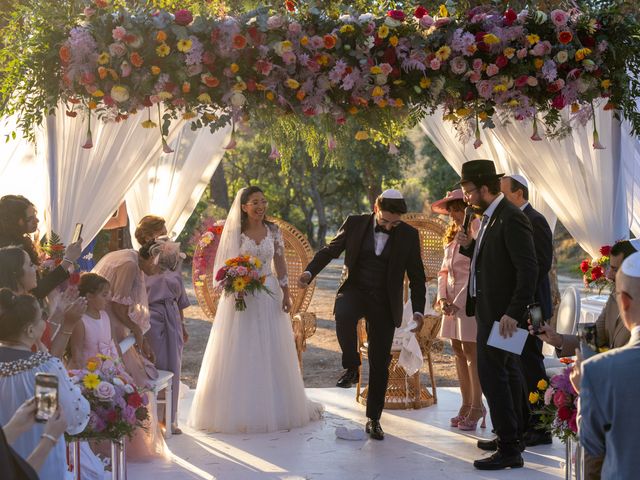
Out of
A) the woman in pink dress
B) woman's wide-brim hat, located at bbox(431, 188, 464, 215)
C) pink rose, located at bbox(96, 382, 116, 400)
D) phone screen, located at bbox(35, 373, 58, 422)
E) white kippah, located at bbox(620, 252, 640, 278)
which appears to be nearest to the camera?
phone screen, located at bbox(35, 373, 58, 422)

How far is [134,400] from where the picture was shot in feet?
14.7

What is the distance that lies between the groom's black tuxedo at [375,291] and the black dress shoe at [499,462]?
1.06m

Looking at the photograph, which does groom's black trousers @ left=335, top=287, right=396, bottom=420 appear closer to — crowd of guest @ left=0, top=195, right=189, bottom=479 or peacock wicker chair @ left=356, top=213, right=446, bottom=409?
peacock wicker chair @ left=356, top=213, right=446, bottom=409

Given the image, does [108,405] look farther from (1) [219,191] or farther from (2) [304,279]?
(1) [219,191]

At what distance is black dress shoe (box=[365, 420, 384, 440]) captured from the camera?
6789 mm

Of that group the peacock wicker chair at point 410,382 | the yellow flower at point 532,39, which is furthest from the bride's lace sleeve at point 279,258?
the yellow flower at point 532,39

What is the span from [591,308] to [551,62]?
4.42 meters

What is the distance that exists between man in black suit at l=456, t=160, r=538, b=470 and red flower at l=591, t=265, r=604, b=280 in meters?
0.82

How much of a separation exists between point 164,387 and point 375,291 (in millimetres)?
1720

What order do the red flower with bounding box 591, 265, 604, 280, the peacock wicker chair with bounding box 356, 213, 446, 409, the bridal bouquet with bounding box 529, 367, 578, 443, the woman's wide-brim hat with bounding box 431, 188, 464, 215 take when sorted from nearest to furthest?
the bridal bouquet with bounding box 529, 367, 578, 443 < the red flower with bounding box 591, 265, 604, 280 < the woman's wide-brim hat with bounding box 431, 188, 464, 215 < the peacock wicker chair with bounding box 356, 213, 446, 409

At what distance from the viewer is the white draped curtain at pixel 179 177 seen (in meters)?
7.47

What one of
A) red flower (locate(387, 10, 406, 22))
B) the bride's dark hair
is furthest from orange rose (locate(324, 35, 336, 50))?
the bride's dark hair

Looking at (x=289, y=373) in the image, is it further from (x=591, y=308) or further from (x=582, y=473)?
(x=591, y=308)

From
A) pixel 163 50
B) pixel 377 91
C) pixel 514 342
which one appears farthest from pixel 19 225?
pixel 514 342
